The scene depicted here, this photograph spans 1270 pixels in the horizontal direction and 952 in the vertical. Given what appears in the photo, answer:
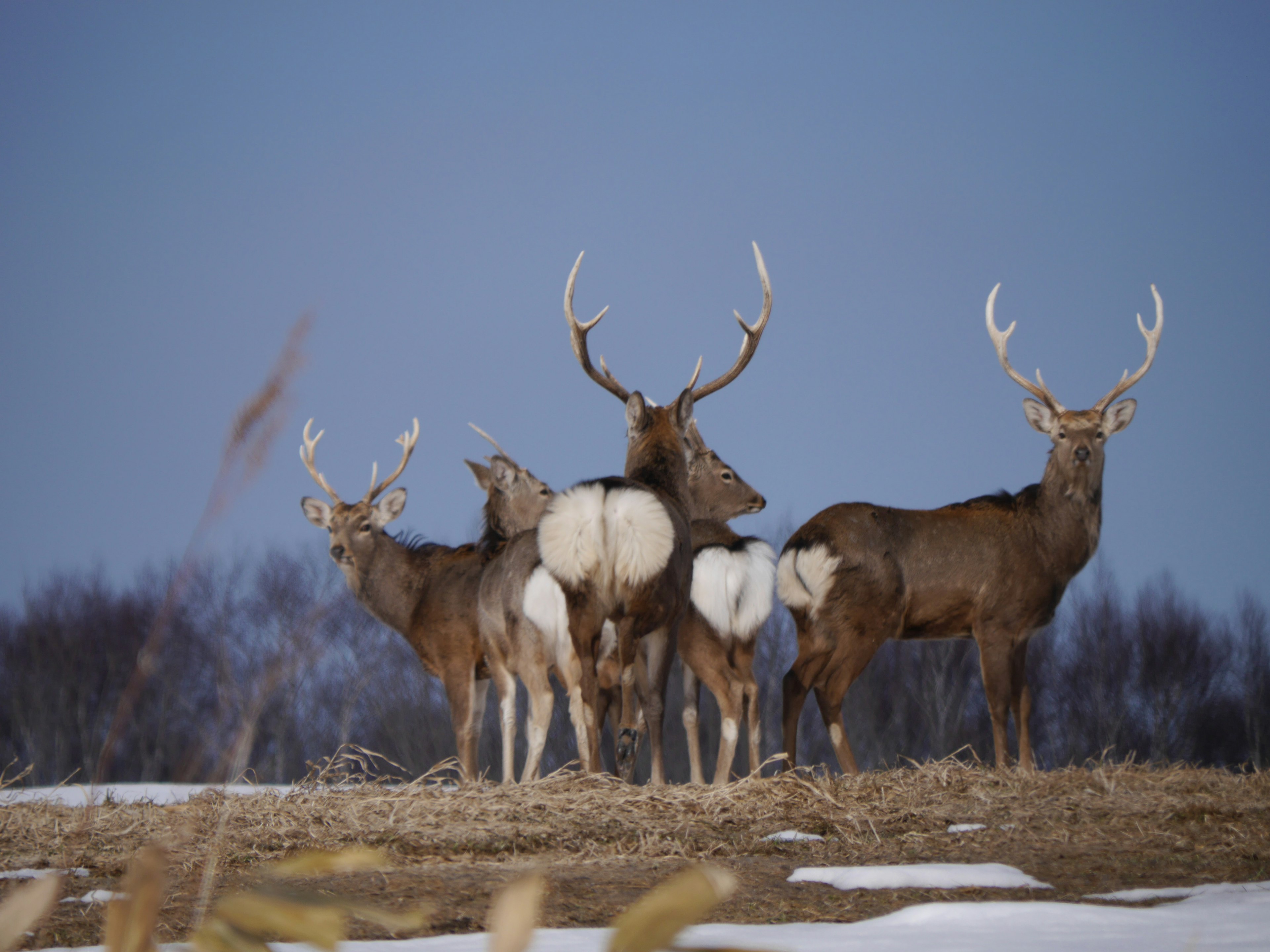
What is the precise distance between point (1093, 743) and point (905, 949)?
29.7 metres

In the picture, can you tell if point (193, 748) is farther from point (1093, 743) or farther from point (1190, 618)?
point (1190, 618)

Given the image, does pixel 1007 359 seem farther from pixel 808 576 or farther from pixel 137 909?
pixel 137 909

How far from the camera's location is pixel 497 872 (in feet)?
14.0

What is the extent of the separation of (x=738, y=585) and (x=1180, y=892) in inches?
216

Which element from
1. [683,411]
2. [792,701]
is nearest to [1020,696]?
[792,701]

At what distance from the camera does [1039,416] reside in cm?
977

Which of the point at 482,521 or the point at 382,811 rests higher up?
the point at 482,521

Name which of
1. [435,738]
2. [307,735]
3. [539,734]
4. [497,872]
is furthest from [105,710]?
[497,872]

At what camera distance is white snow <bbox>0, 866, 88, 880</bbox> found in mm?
4211

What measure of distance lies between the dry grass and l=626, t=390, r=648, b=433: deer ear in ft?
9.87

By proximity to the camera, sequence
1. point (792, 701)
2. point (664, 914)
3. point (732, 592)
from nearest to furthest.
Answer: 1. point (664, 914)
2. point (792, 701)
3. point (732, 592)

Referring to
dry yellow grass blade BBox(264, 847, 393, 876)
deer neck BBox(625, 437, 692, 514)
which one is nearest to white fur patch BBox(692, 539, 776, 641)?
deer neck BBox(625, 437, 692, 514)

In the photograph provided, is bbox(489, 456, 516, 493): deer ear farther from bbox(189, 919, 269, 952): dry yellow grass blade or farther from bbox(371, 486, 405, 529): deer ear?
bbox(189, 919, 269, 952): dry yellow grass blade

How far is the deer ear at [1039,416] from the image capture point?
31.9ft
